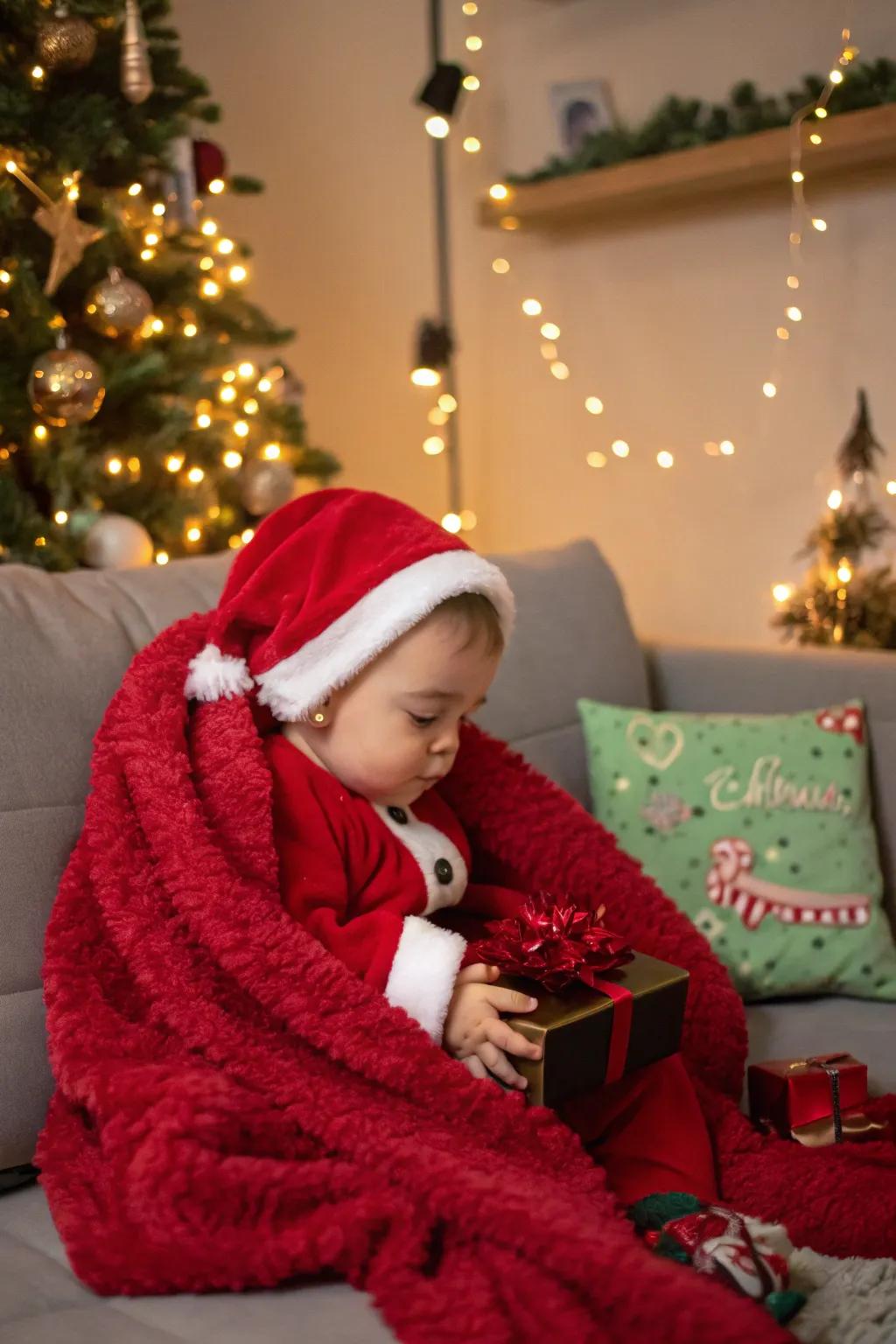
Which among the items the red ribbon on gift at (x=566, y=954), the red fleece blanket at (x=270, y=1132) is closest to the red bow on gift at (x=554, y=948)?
the red ribbon on gift at (x=566, y=954)

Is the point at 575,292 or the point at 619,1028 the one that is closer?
the point at 619,1028

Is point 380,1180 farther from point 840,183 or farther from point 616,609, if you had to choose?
point 840,183

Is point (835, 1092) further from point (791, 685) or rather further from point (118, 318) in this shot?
point (118, 318)

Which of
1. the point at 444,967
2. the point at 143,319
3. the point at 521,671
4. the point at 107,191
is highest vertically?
the point at 107,191

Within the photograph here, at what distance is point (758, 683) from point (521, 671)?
40cm

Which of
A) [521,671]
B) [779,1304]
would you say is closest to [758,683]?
[521,671]

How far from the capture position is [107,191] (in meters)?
2.14

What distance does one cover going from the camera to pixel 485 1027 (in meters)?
1.13

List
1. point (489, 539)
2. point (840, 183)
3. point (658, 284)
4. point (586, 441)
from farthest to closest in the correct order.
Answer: point (489, 539)
point (586, 441)
point (658, 284)
point (840, 183)

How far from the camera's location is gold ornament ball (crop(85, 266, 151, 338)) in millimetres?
2041

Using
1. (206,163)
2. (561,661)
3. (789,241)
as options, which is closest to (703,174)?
(789,241)

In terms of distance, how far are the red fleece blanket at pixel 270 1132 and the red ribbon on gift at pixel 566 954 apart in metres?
0.11

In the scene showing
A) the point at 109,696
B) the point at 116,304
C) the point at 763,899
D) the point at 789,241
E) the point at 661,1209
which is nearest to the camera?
the point at 661,1209

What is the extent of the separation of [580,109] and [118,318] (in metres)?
1.43
